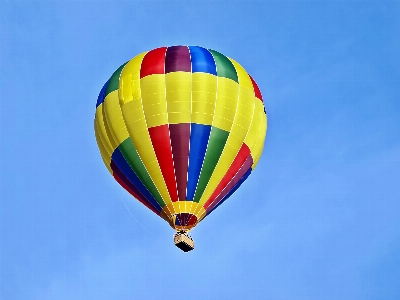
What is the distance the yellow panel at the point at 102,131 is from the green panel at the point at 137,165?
0.64m

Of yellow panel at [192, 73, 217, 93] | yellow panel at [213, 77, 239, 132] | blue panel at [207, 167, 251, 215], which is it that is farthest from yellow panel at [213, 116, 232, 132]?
blue panel at [207, 167, 251, 215]

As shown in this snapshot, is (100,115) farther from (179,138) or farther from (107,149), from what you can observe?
(179,138)

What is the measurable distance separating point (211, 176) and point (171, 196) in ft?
5.69

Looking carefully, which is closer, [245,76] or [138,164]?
[138,164]

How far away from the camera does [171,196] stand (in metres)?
37.1

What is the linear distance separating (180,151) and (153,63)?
13.2 feet

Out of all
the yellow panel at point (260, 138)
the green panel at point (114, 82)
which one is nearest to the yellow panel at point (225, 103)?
the yellow panel at point (260, 138)

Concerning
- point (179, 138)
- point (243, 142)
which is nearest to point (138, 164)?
point (179, 138)

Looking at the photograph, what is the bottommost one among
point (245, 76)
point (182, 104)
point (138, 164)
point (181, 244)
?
point (181, 244)

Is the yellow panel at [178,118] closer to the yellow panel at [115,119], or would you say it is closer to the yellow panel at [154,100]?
the yellow panel at [154,100]

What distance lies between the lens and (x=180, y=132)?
124 feet

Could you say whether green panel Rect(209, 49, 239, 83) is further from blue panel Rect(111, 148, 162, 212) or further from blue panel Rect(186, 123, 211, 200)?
blue panel Rect(111, 148, 162, 212)

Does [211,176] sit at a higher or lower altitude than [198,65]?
lower

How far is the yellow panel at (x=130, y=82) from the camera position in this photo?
38.6m
